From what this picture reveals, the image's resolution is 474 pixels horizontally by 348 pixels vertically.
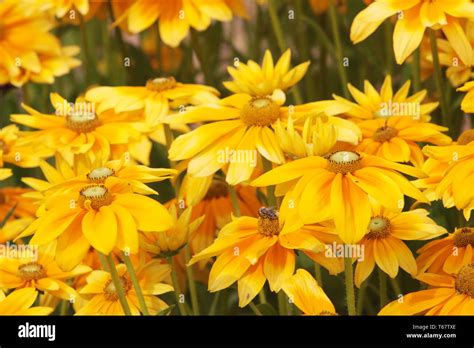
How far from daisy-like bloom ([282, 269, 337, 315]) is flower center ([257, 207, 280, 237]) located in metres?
0.04

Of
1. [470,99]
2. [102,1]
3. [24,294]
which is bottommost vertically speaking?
[24,294]

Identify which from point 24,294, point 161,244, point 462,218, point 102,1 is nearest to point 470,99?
point 462,218

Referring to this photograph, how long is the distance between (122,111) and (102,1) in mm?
288

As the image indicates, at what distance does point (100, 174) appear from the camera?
28.9 inches

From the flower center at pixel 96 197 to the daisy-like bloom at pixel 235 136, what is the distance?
0.27 ft

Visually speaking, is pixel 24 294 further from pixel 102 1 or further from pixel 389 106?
pixel 102 1

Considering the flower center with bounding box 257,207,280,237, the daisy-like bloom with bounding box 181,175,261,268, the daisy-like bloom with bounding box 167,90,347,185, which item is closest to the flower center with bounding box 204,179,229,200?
the daisy-like bloom with bounding box 181,175,261,268

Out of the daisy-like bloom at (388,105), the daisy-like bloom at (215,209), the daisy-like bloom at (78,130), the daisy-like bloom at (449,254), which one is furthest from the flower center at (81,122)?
the daisy-like bloom at (449,254)

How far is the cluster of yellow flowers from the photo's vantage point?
2.24ft

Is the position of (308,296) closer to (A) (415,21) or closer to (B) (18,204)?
(A) (415,21)

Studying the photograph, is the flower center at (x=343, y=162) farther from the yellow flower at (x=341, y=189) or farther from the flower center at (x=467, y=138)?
the flower center at (x=467, y=138)

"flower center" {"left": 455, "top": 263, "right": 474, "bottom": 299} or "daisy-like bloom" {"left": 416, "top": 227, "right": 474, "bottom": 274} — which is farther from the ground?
"daisy-like bloom" {"left": 416, "top": 227, "right": 474, "bottom": 274}

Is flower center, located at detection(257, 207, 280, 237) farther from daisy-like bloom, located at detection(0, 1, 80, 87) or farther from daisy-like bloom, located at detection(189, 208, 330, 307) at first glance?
daisy-like bloom, located at detection(0, 1, 80, 87)

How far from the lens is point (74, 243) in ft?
2.26
